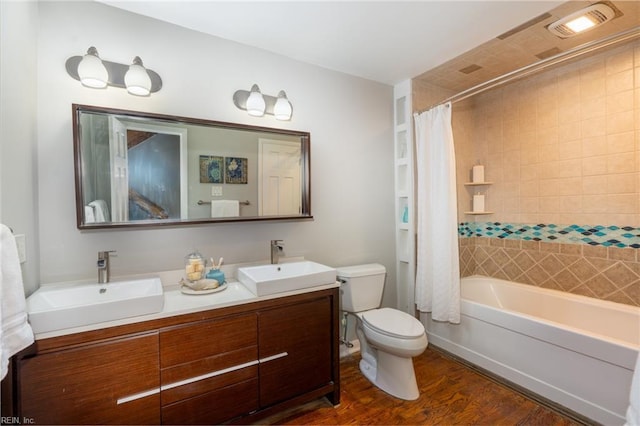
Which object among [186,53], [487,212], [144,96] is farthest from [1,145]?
[487,212]

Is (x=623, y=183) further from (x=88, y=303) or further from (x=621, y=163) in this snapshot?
(x=88, y=303)

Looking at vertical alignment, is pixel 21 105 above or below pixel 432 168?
above

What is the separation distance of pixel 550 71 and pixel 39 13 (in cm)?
359

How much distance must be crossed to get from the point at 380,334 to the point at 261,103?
5.88ft

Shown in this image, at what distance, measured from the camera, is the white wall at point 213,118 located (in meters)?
1.57

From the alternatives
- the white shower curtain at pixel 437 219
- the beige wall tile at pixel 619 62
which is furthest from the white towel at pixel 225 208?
the beige wall tile at pixel 619 62

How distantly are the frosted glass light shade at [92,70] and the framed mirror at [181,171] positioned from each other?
0.46 ft

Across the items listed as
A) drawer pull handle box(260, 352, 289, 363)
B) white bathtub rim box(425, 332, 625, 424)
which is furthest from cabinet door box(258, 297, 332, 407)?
white bathtub rim box(425, 332, 625, 424)

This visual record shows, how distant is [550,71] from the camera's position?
2.52 m

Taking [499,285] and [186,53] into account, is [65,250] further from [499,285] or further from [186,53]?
[499,285]

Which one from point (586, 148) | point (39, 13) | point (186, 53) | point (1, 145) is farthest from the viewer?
point (586, 148)

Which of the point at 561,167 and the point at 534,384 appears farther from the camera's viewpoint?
the point at 561,167

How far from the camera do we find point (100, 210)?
5.32 feet

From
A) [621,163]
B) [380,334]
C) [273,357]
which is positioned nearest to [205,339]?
[273,357]
